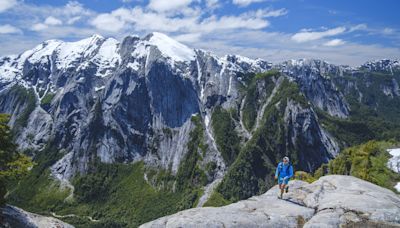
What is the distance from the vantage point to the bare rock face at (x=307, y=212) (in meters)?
29.8

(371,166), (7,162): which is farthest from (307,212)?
(371,166)

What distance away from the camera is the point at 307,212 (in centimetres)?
3288

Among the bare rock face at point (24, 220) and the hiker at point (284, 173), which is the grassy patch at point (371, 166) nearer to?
the hiker at point (284, 173)

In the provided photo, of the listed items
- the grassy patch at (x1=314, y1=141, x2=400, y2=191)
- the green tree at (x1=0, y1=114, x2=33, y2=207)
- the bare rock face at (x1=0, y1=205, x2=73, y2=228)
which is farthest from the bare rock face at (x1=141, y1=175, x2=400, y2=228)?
the grassy patch at (x1=314, y1=141, x2=400, y2=191)

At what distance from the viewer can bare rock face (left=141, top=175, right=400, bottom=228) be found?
2977cm

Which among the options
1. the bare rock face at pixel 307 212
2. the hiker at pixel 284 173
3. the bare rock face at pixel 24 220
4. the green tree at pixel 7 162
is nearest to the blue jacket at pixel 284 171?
the hiker at pixel 284 173

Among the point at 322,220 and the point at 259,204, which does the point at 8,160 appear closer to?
the point at 259,204

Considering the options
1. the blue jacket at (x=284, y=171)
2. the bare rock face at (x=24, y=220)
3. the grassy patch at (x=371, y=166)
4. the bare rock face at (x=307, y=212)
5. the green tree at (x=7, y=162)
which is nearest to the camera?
the bare rock face at (x=307, y=212)

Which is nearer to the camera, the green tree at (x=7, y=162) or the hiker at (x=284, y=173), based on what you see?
the hiker at (x=284, y=173)

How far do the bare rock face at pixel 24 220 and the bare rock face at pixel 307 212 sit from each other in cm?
1978

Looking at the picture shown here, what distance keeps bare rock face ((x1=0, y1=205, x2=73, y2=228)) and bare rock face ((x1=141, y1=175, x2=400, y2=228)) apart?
19776mm

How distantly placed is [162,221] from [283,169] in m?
14.3

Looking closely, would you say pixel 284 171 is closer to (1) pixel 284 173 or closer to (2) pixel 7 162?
(1) pixel 284 173

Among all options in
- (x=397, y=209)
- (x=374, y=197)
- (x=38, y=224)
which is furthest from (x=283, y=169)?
(x=38, y=224)
